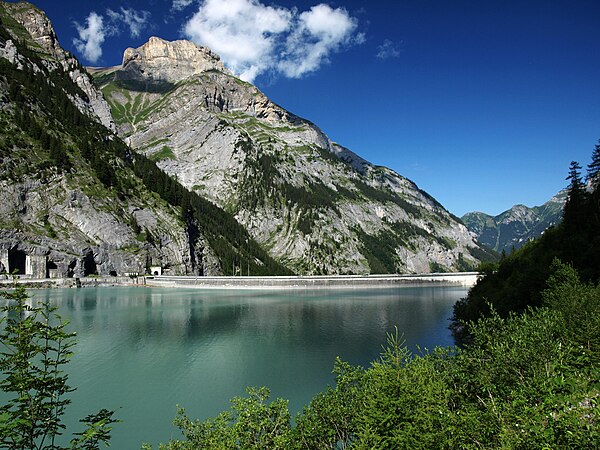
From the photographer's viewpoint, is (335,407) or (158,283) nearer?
(335,407)

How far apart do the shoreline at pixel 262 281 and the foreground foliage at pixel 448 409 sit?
122 meters

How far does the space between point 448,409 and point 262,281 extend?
476 ft

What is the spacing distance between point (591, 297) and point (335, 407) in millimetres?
25195

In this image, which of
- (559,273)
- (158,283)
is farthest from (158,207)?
(559,273)

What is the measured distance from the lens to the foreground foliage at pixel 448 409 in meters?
11.4

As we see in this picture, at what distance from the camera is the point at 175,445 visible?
15719 millimetres

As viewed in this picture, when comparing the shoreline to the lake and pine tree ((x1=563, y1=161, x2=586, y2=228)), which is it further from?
pine tree ((x1=563, y1=161, x2=586, y2=228))

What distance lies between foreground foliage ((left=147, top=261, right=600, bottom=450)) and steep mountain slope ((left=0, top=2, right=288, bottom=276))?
124 m

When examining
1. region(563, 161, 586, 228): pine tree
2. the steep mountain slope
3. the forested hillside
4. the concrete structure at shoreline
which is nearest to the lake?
the forested hillside

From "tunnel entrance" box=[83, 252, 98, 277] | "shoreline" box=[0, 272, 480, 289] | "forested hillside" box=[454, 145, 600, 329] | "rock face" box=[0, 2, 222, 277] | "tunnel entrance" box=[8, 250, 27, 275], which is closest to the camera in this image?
"forested hillside" box=[454, 145, 600, 329]

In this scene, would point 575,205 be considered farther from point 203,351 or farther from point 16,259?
point 16,259

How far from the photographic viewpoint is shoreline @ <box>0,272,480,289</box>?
422 feet

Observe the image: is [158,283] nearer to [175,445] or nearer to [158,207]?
[158,207]

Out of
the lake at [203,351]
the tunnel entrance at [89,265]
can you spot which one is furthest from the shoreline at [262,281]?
the lake at [203,351]
